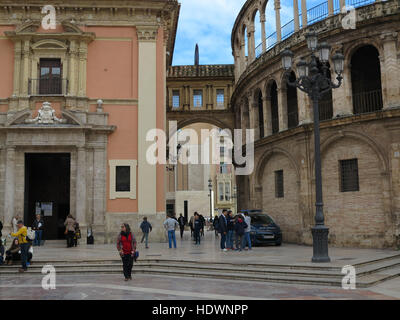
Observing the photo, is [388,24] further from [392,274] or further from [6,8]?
[6,8]

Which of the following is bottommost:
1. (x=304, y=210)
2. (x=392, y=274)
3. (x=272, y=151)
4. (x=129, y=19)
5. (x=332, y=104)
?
(x=392, y=274)

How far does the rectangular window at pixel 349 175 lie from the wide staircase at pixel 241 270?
5.09 metres

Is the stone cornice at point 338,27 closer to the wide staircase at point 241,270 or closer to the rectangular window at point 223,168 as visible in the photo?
the wide staircase at point 241,270

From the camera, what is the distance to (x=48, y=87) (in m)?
22.8

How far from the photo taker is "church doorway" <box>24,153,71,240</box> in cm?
2552

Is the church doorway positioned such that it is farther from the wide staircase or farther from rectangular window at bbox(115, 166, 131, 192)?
the wide staircase

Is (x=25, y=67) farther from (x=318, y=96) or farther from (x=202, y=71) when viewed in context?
(x=202, y=71)

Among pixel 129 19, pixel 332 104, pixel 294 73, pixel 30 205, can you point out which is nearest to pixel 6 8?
pixel 129 19

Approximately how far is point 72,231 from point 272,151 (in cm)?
1157

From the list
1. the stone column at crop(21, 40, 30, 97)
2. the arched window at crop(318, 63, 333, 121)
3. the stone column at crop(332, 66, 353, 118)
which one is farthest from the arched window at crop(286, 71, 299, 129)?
the stone column at crop(21, 40, 30, 97)

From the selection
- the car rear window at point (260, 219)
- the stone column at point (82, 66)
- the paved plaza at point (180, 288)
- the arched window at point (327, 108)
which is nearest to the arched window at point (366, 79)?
the arched window at point (327, 108)

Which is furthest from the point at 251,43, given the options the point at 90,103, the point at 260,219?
the point at 260,219

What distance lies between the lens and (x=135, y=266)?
573 inches

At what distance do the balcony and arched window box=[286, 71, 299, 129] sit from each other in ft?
39.3
